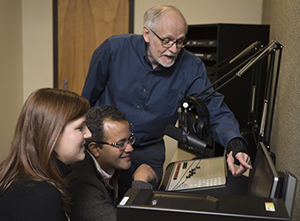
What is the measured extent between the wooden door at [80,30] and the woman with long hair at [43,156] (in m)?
2.38

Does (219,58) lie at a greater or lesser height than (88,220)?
greater

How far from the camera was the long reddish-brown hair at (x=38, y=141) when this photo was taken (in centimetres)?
89

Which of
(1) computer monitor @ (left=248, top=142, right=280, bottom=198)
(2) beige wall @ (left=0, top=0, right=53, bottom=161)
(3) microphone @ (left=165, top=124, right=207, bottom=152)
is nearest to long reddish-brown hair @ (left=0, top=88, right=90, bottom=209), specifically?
(3) microphone @ (left=165, top=124, right=207, bottom=152)

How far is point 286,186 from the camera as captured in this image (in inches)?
30.3

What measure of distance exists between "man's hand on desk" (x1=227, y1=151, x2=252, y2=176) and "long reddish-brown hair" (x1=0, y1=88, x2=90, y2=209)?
524 millimetres

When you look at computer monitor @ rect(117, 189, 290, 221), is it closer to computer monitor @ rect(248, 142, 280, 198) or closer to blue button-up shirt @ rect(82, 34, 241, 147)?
computer monitor @ rect(248, 142, 280, 198)

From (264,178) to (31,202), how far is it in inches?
22.6

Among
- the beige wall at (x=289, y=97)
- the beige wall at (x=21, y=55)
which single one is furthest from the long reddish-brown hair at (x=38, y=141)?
the beige wall at (x=21, y=55)

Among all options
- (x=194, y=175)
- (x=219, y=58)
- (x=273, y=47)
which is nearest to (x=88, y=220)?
(x=194, y=175)

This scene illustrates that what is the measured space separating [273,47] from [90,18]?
8.11 ft

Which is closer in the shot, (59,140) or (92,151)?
(59,140)

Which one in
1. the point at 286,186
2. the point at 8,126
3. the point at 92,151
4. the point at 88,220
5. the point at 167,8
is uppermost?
the point at 167,8

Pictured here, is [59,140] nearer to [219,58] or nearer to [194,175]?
[194,175]

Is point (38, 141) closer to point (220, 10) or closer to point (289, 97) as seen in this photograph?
point (289, 97)
